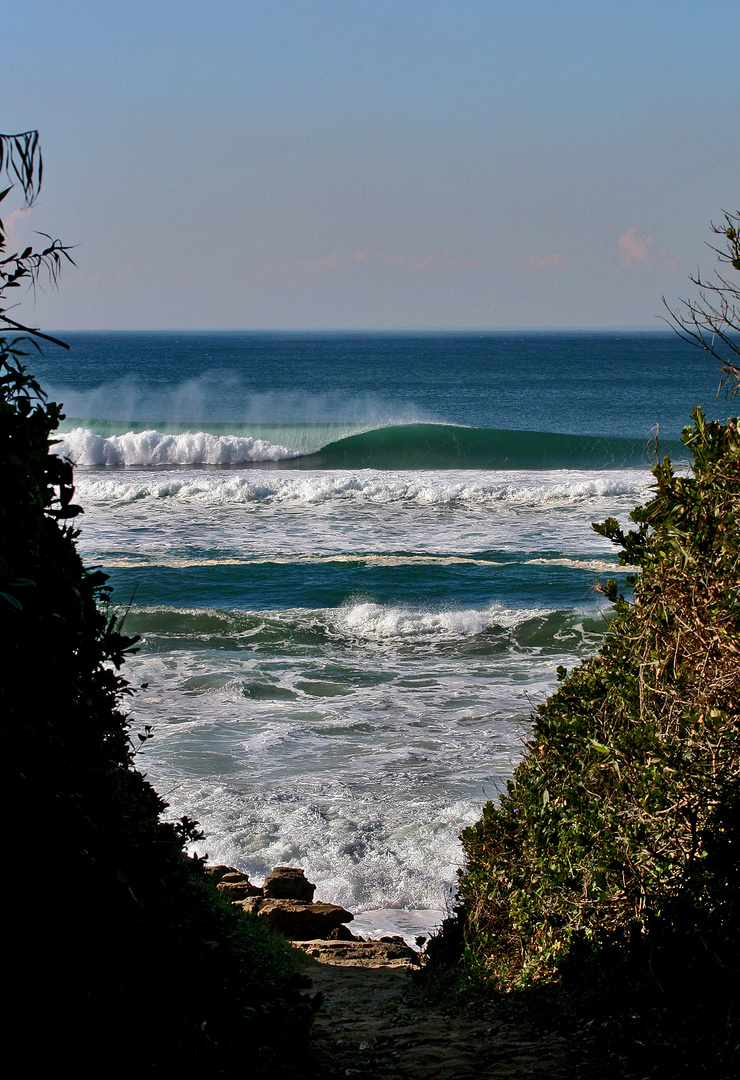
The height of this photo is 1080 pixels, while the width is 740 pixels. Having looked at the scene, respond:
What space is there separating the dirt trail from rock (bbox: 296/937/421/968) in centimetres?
87

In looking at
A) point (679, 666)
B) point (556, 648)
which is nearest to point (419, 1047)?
point (679, 666)

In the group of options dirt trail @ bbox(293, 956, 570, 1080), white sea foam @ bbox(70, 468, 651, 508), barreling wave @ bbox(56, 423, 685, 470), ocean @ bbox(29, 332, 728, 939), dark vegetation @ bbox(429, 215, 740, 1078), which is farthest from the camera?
barreling wave @ bbox(56, 423, 685, 470)

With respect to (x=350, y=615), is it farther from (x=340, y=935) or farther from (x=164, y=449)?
(x=164, y=449)

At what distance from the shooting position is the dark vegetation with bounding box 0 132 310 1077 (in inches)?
92.7

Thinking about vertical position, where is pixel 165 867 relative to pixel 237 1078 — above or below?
above

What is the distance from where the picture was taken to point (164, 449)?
1454 inches

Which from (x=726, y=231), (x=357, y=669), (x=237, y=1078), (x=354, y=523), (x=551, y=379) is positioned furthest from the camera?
(x=551, y=379)

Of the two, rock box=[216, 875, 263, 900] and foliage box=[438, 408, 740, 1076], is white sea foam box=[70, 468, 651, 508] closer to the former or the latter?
rock box=[216, 875, 263, 900]

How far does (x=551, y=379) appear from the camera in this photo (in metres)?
83.2

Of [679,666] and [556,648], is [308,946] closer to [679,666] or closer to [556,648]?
[679,666]

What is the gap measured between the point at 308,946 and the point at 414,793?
298cm

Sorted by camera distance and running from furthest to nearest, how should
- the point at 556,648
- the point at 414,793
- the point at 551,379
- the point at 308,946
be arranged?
the point at 551,379, the point at 556,648, the point at 414,793, the point at 308,946

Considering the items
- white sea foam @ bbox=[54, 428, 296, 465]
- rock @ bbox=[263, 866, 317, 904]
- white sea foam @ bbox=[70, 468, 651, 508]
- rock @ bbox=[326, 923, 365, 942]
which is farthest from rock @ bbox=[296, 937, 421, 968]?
white sea foam @ bbox=[54, 428, 296, 465]

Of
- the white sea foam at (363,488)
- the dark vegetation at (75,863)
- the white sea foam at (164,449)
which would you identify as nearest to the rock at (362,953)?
the dark vegetation at (75,863)
